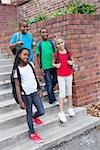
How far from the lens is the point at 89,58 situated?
20.8 ft

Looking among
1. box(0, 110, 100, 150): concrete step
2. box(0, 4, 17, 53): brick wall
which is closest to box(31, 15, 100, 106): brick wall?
box(0, 110, 100, 150): concrete step

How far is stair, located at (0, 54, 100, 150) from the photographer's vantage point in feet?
14.9

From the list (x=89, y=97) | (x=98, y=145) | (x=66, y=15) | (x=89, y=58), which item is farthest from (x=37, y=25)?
(x=98, y=145)

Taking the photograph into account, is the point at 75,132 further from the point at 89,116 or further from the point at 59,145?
the point at 89,116

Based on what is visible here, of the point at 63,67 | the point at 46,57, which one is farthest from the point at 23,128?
the point at 46,57

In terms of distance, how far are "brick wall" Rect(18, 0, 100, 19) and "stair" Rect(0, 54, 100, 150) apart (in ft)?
10.2

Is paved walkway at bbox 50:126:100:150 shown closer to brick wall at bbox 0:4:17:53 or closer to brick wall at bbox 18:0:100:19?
brick wall at bbox 18:0:100:19

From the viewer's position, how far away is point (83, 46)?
6168 mm

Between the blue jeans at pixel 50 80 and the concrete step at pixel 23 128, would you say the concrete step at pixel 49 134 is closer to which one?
the concrete step at pixel 23 128

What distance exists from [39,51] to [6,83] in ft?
3.51

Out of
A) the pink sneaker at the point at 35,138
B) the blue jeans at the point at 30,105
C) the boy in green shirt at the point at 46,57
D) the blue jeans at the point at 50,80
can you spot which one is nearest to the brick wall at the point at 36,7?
the boy in green shirt at the point at 46,57

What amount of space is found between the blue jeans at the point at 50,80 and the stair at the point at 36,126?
0.16m

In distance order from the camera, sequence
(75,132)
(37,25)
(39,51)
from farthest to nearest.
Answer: (37,25)
(39,51)
(75,132)

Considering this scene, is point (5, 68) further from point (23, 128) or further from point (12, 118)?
point (23, 128)
